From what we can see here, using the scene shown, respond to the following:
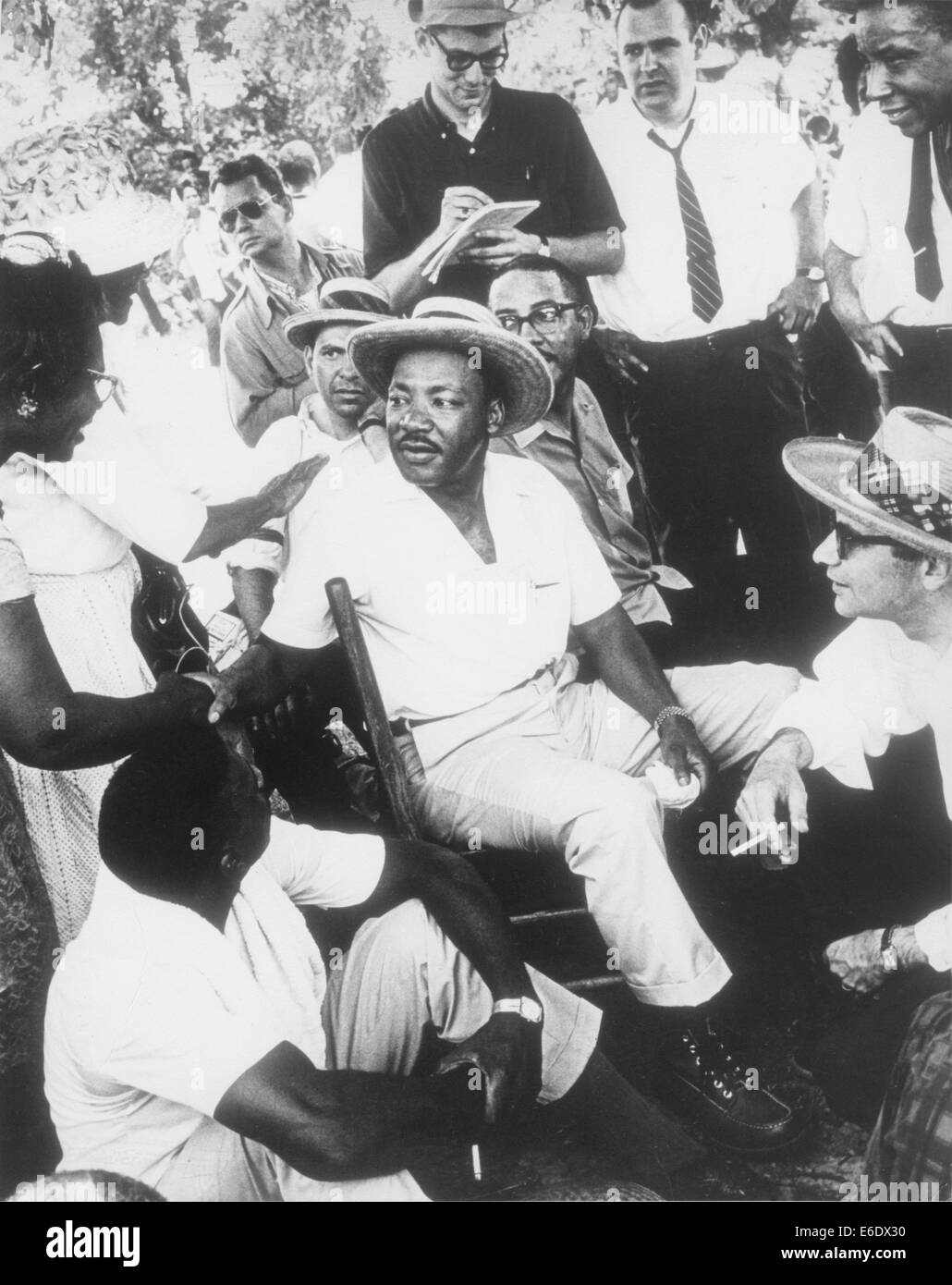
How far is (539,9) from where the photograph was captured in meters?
3.40

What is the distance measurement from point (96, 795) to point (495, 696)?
1.07 m

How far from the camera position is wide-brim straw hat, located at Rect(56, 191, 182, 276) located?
332 centimetres

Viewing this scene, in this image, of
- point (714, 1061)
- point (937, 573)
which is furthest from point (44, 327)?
point (714, 1061)

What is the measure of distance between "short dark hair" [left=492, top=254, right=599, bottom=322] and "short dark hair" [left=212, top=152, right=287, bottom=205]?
0.66 m

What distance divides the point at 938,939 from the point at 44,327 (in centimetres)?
285

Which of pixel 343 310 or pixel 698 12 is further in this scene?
pixel 698 12

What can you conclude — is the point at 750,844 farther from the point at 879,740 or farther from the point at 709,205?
the point at 709,205

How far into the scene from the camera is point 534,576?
10.8 ft

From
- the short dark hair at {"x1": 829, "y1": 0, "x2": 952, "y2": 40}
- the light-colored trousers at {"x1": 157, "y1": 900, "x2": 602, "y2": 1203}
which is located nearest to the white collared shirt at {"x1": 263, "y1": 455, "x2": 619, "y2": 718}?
the light-colored trousers at {"x1": 157, "y1": 900, "x2": 602, "y2": 1203}

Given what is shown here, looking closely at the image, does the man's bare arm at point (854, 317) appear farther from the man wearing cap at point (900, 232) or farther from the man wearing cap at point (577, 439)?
the man wearing cap at point (577, 439)

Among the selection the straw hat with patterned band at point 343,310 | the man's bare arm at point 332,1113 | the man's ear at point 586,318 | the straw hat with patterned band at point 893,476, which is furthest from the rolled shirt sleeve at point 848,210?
the man's bare arm at point 332,1113

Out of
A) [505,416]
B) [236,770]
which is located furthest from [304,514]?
[236,770]

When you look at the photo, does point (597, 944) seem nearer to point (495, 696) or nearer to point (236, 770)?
point (495, 696)

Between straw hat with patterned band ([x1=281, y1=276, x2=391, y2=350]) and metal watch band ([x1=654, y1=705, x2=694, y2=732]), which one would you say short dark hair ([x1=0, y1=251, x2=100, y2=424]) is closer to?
straw hat with patterned band ([x1=281, y1=276, x2=391, y2=350])
